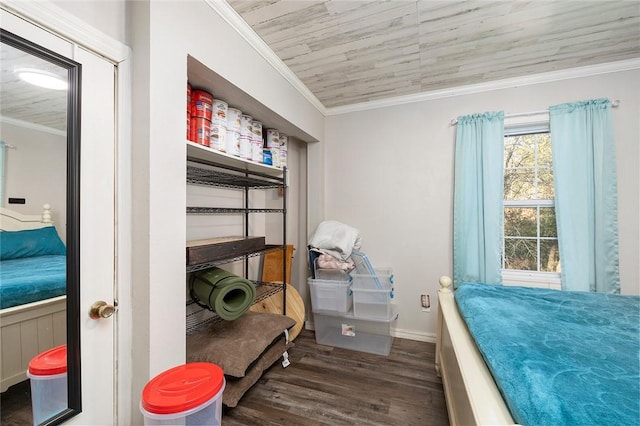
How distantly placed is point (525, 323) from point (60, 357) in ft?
6.65

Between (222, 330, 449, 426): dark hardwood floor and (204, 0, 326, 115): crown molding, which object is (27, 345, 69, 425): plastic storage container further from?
(204, 0, 326, 115): crown molding

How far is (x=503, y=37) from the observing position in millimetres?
1725

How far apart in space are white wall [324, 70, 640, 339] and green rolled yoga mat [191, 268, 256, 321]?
4.74ft

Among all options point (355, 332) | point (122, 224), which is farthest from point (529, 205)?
point (122, 224)

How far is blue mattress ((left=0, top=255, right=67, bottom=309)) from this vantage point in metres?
0.84

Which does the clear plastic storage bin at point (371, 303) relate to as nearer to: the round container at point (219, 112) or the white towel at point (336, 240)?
the white towel at point (336, 240)

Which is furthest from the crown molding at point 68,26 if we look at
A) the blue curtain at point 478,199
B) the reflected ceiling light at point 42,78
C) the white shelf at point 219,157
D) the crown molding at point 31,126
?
the blue curtain at point 478,199

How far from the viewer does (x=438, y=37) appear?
1.73 m

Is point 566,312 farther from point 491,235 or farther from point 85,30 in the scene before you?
point 85,30

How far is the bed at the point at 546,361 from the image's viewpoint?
752 millimetres

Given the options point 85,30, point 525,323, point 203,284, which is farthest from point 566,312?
point 85,30

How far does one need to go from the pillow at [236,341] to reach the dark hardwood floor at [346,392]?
0.26 m

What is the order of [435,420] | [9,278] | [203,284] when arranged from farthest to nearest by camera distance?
[203,284] < [435,420] < [9,278]

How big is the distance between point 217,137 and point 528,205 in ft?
8.71
